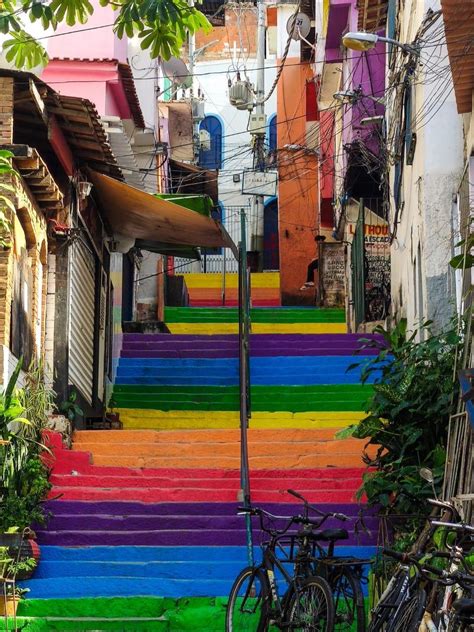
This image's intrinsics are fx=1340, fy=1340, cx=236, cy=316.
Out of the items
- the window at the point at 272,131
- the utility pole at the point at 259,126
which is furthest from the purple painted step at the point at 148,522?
the window at the point at 272,131

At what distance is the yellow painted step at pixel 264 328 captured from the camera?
69.2 feet

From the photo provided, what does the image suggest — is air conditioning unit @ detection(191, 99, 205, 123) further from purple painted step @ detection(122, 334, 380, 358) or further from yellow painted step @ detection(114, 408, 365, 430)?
yellow painted step @ detection(114, 408, 365, 430)

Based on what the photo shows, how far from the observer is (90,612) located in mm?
9812

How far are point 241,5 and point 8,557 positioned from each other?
29.4 metres

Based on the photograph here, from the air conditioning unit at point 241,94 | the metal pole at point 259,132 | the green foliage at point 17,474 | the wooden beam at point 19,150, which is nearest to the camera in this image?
the green foliage at point 17,474

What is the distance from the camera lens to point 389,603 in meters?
7.46

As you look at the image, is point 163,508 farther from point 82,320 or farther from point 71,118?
point 82,320

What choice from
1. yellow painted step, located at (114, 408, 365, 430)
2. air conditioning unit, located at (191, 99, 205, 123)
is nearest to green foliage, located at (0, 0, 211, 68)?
yellow painted step, located at (114, 408, 365, 430)

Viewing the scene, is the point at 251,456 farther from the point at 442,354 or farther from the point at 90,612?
the point at 90,612

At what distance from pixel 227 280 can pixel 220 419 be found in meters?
12.7

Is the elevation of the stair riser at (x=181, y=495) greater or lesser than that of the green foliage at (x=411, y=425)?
lesser

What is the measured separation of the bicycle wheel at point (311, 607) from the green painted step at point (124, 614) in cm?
120

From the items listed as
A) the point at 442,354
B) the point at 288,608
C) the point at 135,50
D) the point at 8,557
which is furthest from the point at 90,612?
the point at 135,50

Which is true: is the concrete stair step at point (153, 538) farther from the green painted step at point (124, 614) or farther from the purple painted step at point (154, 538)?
the green painted step at point (124, 614)
